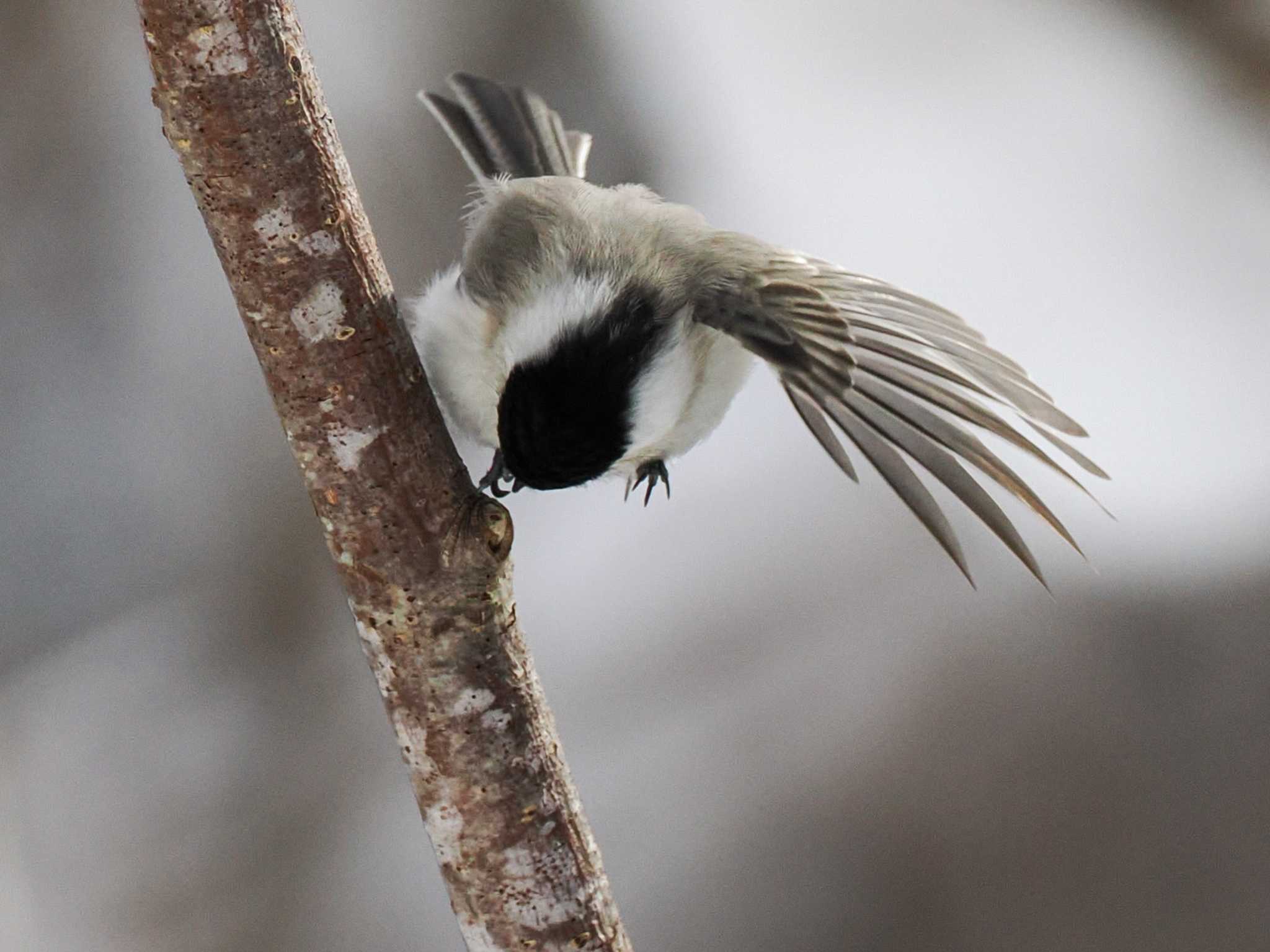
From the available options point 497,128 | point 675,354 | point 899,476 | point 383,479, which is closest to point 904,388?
point 899,476

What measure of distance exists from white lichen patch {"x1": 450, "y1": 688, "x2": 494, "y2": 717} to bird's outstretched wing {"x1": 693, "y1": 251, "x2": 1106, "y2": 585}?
253 millimetres

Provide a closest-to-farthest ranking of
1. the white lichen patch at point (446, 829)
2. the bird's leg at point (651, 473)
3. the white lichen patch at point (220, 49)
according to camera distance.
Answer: the white lichen patch at point (220, 49)
the white lichen patch at point (446, 829)
the bird's leg at point (651, 473)

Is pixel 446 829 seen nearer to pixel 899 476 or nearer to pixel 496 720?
pixel 496 720

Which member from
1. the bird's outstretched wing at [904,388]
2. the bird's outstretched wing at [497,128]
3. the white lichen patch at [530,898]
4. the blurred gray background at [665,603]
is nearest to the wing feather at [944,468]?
the bird's outstretched wing at [904,388]

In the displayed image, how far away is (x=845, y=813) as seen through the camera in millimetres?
1778

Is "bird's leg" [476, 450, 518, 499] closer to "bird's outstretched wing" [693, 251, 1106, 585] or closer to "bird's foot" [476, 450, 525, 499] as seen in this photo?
"bird's foot" [476, 450, 525, 499]

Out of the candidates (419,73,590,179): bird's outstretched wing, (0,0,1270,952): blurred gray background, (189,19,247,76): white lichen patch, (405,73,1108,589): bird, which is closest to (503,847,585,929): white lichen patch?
(405,73,1108,589): bird

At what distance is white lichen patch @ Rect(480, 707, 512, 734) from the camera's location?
0.74 metres

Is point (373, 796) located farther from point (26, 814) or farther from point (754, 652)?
point (754, 652)

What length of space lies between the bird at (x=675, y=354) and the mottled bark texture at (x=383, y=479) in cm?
9

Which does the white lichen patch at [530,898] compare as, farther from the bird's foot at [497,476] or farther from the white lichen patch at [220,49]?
the white lichen patch at [220,49]

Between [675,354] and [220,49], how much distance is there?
0.34m

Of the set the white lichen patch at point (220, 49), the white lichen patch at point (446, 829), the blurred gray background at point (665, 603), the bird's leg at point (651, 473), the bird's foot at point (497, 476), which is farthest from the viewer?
the blurred gray background at point (665, 603)

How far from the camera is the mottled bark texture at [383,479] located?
0.66 metres
